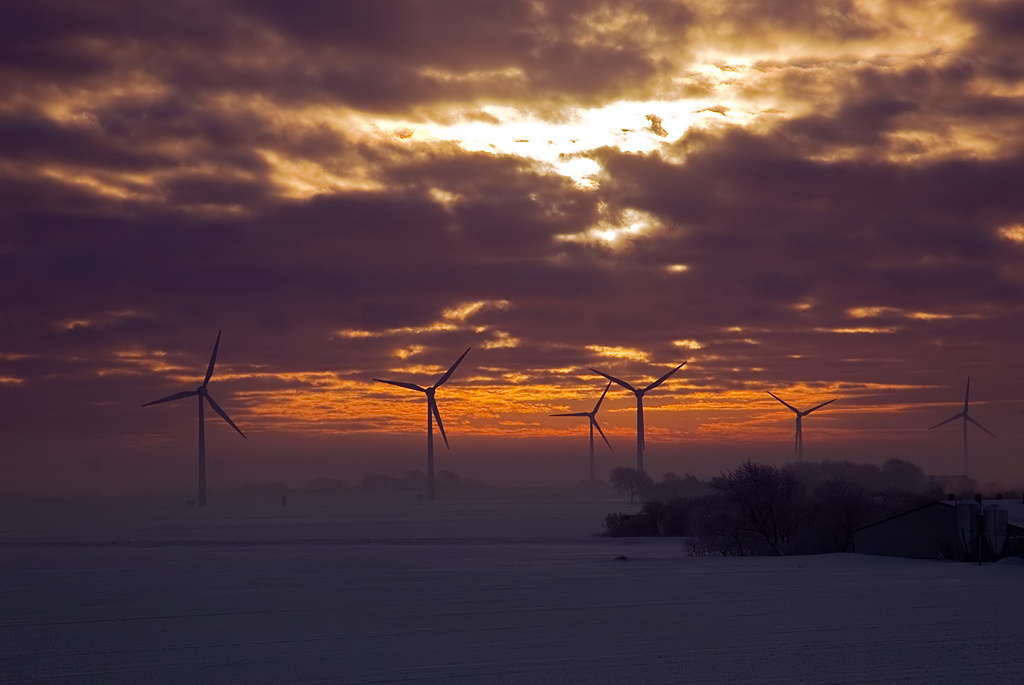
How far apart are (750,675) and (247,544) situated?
79.8 m

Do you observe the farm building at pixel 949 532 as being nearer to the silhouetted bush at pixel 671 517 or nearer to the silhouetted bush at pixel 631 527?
the silhouetted bush at pixel 671 517

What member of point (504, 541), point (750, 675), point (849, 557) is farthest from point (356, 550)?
point (750, 675)

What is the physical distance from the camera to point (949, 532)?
5766 centimetres

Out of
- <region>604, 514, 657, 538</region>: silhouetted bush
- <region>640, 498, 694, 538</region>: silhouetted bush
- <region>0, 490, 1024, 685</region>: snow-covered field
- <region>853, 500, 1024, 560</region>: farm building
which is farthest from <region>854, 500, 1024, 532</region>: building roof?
<region>604, 514, 657, 538</region>: silhouetted bush

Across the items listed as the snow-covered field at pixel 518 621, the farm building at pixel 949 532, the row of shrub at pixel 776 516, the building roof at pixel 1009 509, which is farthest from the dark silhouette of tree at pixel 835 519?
the farm building at pixel 949 532

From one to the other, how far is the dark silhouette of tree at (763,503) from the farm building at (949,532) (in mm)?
14215

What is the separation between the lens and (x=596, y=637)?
31.2 m

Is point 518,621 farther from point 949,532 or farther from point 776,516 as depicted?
point 776,516

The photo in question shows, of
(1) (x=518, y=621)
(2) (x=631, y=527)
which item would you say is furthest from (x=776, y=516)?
(1) (x=518, y=621)

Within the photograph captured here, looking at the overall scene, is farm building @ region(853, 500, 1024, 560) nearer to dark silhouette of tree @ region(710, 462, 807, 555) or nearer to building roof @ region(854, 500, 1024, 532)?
building roof @ region(854, 500, 1024, 532)

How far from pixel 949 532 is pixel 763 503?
20710 mm

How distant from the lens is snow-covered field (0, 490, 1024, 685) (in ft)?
84.4

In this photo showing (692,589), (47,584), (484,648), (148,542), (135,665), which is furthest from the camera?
(148,542)

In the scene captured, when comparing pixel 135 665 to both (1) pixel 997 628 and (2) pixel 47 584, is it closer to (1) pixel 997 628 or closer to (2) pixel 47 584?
(1) pixel 997 628
